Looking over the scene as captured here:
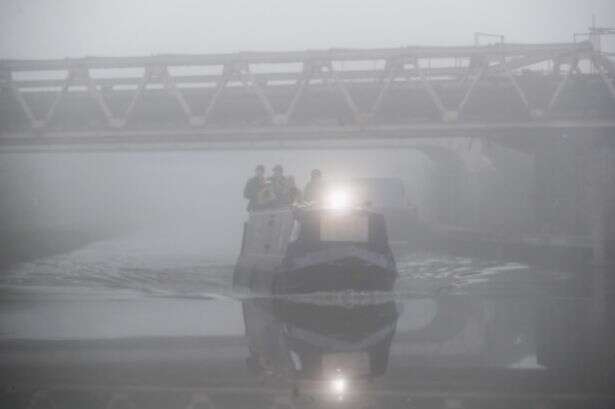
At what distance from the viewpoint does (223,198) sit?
470ft

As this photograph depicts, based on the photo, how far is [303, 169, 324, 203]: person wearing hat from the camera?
2064 cm

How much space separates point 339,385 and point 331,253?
8929mm

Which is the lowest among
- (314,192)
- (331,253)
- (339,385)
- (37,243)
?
(37,243)

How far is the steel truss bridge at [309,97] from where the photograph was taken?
30.5 meters

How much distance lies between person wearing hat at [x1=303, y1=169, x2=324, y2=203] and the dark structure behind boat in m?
1.96

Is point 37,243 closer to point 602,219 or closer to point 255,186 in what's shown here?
point 255,186

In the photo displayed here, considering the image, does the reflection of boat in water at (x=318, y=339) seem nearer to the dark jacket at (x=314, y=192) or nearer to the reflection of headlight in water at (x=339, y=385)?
the reflection of headlight in water at (x=339, y=385)

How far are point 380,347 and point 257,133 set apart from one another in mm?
19471

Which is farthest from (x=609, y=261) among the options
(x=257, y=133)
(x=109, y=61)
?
(x=109, y=61)

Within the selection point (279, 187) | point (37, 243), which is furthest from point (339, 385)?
point (37, 243)

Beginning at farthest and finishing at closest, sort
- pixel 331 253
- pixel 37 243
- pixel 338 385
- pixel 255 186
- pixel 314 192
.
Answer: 1. pixel 37 243
2. pixel 255 186
3. pixel 314 192
4. pixel 331 253
5. pixel 338 385

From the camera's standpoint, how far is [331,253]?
17250 millimetres

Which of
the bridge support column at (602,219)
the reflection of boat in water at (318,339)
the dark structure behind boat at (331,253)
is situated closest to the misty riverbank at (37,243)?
the dark structure behind boat at (331,253)

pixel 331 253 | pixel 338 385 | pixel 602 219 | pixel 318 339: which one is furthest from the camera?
pixel 602 219
